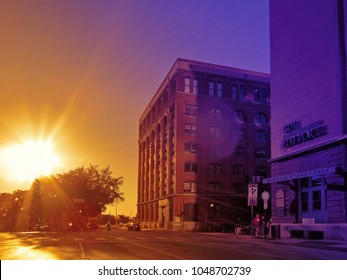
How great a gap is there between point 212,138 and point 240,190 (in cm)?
1071

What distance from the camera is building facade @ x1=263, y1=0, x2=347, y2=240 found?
33.8 meters

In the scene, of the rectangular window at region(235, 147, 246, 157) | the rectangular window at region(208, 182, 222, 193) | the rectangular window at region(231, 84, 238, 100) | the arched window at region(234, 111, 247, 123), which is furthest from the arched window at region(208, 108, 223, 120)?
the rectangular window at region(208, 182, 222, 193)

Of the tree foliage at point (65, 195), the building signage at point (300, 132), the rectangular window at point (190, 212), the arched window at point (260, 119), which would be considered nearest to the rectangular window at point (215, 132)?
the arched window at point (260, 119)

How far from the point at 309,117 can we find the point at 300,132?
1677mm

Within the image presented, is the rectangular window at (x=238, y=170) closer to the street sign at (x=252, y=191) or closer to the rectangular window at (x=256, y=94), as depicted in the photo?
the rectangular window at (x=256, y=94)

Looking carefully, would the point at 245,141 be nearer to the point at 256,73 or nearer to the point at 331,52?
the point at 256,73

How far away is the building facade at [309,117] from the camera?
111 ft

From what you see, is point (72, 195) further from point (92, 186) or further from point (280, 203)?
point (280, 203)

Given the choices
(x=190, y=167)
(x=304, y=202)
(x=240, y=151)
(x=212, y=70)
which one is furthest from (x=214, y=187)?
(x=304, y=202)

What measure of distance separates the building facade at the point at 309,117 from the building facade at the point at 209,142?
34931mm

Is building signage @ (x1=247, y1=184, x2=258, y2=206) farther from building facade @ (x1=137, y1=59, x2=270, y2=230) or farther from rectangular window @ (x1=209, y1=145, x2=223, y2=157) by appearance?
rectangular window @ (x1=209, y1=145, x2=223, y2=157)

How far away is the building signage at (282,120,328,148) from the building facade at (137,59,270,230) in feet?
119

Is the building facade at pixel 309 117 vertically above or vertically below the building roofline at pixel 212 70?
below
